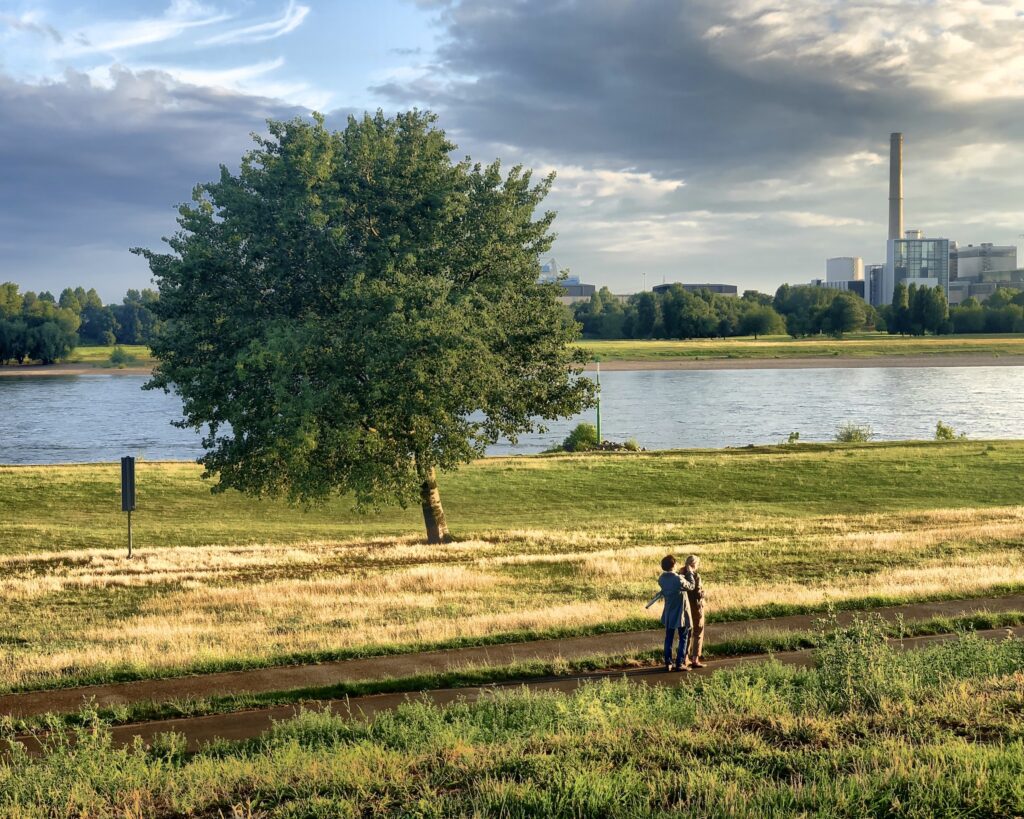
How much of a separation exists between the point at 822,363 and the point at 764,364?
8877mm

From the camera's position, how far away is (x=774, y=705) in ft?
31.5

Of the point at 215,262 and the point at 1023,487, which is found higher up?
the point at 215,262

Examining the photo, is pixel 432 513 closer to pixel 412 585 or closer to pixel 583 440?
pixel 412 585

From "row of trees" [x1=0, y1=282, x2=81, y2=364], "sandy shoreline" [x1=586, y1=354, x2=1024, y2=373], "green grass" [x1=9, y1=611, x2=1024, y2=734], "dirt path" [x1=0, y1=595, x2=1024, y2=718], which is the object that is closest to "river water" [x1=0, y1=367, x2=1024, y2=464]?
"sandy shoreline" [x1=586, y1=354, x2=1024, y2=373]

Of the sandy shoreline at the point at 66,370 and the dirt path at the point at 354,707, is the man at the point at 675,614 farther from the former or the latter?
the sandy shoreline at the point at 66,370

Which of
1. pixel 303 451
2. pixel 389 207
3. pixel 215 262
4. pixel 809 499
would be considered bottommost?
pixel 809 499

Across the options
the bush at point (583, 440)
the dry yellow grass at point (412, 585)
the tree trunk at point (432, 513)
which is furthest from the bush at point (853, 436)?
the tree trunk at point (432, 513)

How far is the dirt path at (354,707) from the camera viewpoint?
1055 centimetres

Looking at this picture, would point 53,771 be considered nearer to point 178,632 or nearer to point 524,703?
point 524,703

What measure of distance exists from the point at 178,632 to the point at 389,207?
14055 mm

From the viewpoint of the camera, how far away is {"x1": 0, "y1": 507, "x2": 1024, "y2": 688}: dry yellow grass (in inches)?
608

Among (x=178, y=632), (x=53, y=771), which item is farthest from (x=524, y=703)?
(x=178, y=632)

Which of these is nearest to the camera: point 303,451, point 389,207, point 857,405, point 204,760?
point 204,760

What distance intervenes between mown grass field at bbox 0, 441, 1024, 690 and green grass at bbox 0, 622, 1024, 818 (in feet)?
17.4
